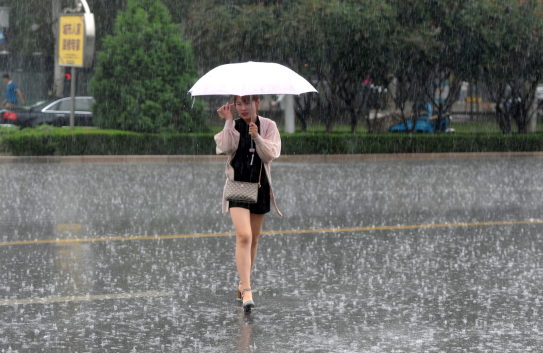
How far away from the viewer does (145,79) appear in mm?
23984

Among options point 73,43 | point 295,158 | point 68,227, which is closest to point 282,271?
point 68,227

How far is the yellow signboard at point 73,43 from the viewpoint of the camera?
23828 millimetres

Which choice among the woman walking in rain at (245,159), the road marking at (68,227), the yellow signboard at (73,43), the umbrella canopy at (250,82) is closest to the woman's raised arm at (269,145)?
the woman walking in rain at (245,159)

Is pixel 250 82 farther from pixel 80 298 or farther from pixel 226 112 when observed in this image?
pixel 80 298

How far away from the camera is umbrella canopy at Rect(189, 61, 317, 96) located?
6.24 metres

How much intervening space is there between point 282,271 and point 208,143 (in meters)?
14.7

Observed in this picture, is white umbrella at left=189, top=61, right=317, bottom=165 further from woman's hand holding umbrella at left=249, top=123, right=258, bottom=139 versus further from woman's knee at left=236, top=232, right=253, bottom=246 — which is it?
woman's knee at left=236, top=232, right=253, bottom=246

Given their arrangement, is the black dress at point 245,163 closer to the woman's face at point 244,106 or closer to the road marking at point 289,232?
the woman's face at point 244,106

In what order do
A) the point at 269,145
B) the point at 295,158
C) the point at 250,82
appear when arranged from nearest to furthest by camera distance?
the point at 250,82, the point at 269,145, the point at 295,158

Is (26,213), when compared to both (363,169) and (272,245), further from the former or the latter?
(363,169)

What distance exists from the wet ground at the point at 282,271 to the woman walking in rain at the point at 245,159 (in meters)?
0.43

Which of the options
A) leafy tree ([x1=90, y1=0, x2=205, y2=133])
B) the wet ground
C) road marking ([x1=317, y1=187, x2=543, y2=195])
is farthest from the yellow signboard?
road marking ([x1=317, y1=187, x2=543, y2=195])

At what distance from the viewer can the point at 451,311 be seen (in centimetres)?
637

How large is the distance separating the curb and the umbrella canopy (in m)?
14.4
